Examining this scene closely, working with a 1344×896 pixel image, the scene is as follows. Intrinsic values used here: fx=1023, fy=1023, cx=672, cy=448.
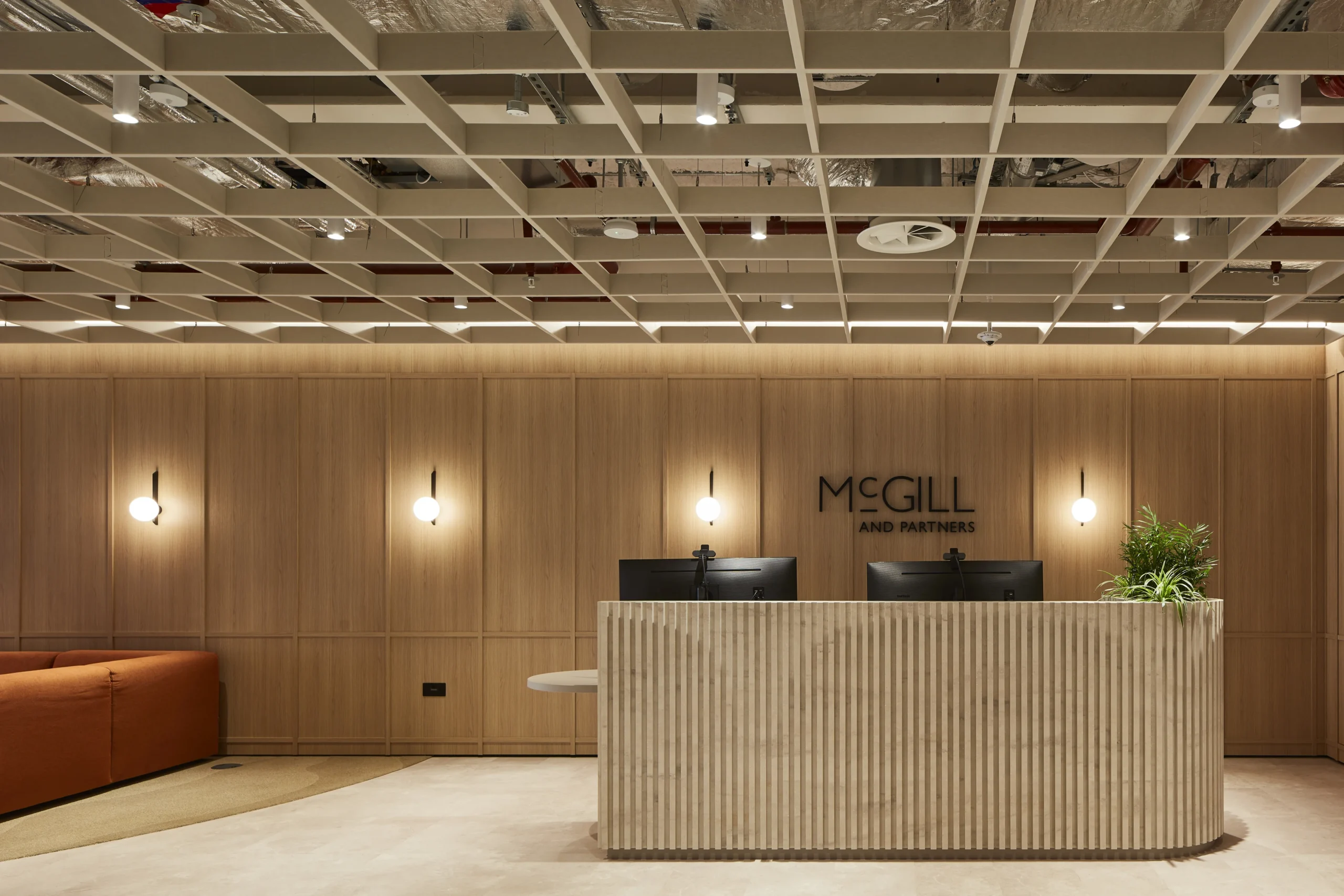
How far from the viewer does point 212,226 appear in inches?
245

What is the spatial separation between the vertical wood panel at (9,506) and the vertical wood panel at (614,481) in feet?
15.2

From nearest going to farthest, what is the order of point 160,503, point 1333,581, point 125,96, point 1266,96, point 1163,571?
point 125,96
point 1266,96
point 1163,571
point 1333,581
point 160,503

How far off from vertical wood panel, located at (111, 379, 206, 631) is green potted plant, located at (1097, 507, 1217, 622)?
698 centimetres

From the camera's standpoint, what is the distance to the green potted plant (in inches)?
222

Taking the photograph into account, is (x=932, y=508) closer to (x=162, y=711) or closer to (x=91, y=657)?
(x=162, y=711)

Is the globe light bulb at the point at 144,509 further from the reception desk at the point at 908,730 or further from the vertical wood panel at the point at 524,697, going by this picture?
the reception desk at the point at 908,730

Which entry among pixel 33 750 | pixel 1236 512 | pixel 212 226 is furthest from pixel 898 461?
pixel 33 750

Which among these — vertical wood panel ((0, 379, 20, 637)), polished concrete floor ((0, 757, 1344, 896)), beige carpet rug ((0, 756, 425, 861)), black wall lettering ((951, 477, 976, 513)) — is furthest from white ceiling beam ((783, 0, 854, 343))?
vertical wood panel ((0, 379, 20, 637))

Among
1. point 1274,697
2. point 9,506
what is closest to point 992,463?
point 1274,697

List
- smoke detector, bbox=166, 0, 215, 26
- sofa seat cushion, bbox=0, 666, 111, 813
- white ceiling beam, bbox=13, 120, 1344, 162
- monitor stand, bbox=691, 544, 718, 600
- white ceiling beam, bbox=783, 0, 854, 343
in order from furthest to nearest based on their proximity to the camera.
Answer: sofa seat cushion, bbox=0, 666, 111, 813 < monitor stand, bbox=691, 544, 718, 600 < white ceiling beam, bbox=13, 120, 1344, 162 < smoke detector, bbox=166, 0, 215, 26 < white ceiling beam, bbox=783, 0, 854, 343

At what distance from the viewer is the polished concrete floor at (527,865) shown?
198 inches

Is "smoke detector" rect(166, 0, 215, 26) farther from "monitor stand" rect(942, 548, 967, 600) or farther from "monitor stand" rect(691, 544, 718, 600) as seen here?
"monitor stand" rect(942, 548, 967, 600)

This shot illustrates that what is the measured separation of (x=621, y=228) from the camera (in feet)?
17.3

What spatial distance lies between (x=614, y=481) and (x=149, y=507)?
380 centimetres
